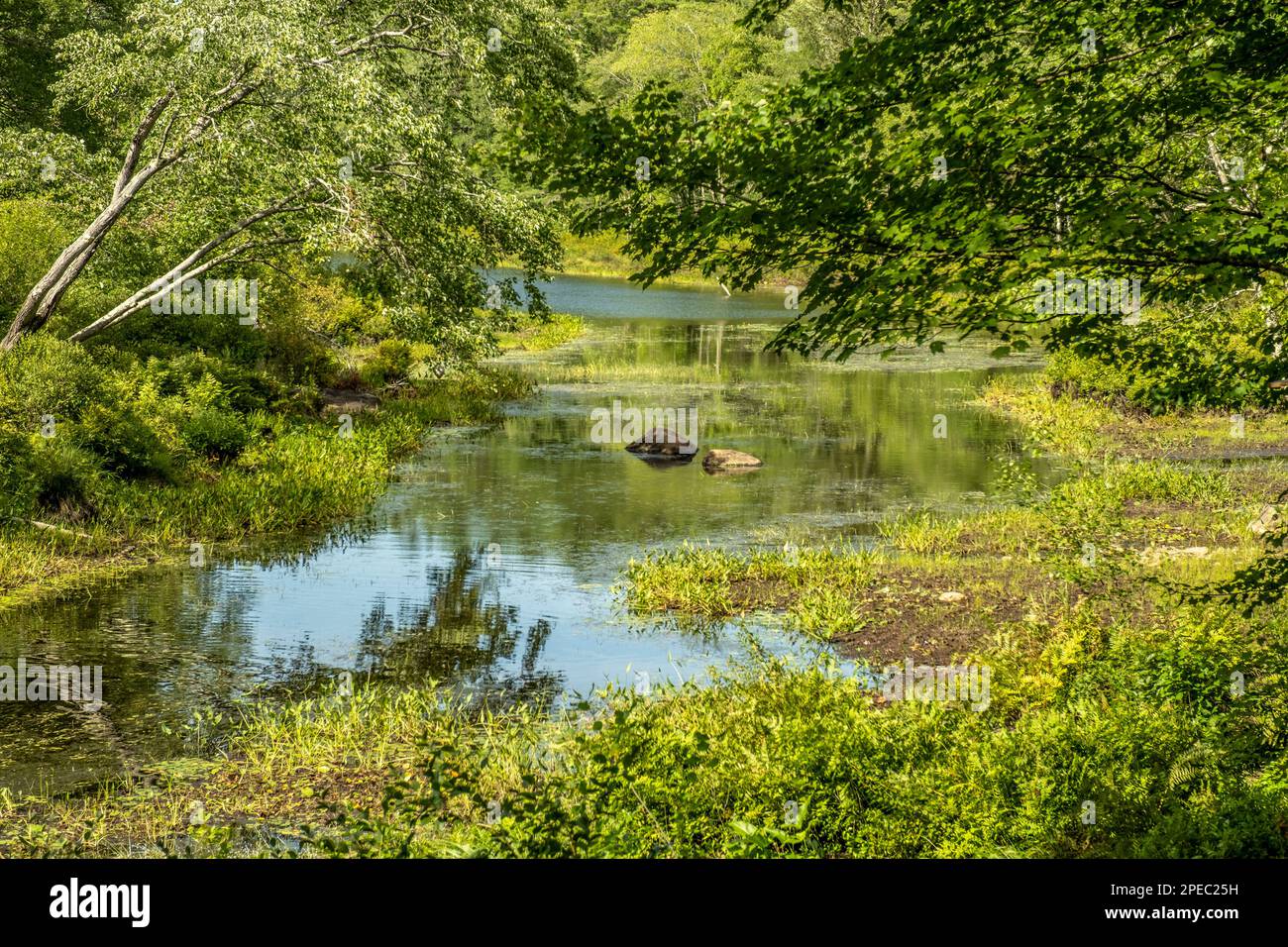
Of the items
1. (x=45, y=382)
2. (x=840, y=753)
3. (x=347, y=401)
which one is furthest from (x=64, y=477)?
(x=840, y=753)

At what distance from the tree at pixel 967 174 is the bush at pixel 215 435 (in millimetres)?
17581

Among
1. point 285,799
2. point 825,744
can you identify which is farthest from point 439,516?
point 825,744

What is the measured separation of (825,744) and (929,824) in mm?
1124

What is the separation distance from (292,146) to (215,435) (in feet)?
21.3

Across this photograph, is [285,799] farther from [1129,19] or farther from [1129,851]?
[1129,19]

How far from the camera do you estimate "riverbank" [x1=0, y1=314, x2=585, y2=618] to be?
65.0ft

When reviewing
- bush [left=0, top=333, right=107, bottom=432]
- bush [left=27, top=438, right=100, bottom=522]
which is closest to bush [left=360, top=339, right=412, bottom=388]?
bush [left=0, top=333, right=107, bottom=432]

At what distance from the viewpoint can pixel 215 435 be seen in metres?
25.5

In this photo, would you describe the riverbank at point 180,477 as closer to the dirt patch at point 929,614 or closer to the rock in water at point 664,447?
the rock in water at point 664,447

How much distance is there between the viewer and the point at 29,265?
24688 millimetres

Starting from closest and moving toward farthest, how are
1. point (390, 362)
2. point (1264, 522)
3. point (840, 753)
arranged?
point (840, 753) < point (1264, 522) < point (390, 362)

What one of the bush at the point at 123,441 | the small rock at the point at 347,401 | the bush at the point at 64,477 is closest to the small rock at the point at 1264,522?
the bush at the point at 123,441

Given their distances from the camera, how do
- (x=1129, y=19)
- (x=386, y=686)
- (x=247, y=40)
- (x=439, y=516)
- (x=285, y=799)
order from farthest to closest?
(x=439, y=516) → (x=247, y=40) → (x=386, y=686) → (x=285, y=799) → (x=1129, y=19)

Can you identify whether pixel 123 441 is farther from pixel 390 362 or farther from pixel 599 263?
pixel 599 263
